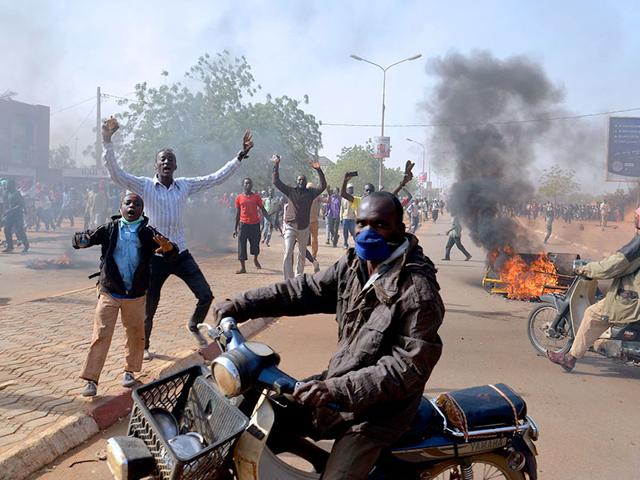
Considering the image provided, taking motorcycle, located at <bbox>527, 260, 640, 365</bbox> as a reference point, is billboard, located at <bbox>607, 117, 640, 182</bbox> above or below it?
above

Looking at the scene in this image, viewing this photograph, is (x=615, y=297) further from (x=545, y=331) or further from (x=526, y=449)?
(x=526, y=449)

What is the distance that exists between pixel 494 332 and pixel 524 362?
1.33m

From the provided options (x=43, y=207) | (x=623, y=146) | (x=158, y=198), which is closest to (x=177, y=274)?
(x=158, y=198)

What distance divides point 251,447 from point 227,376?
0.26m

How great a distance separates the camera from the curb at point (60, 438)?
10.3ft

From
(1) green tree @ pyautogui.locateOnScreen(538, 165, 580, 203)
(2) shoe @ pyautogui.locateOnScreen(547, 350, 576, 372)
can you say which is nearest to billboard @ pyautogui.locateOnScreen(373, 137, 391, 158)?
(1) green tree @ pyautogui.locateOnScreen(538, 165, 580, 203)

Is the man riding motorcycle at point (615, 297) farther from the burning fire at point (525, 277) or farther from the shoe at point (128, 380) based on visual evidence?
the shoe at point (128, 380)

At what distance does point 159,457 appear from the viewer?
1.78 meters

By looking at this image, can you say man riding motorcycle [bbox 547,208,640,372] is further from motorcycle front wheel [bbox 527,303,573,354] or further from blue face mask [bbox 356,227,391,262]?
blue face mask [bbox 356,227,391,262]

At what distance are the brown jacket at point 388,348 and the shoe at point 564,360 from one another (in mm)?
3910

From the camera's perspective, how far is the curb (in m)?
3.14

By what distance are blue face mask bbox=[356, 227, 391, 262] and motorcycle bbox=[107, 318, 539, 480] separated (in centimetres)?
52

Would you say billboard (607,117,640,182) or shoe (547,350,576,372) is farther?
billboard (607,117,640,182)

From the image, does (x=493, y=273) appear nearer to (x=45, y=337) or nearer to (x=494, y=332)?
(x=494, y=332)
